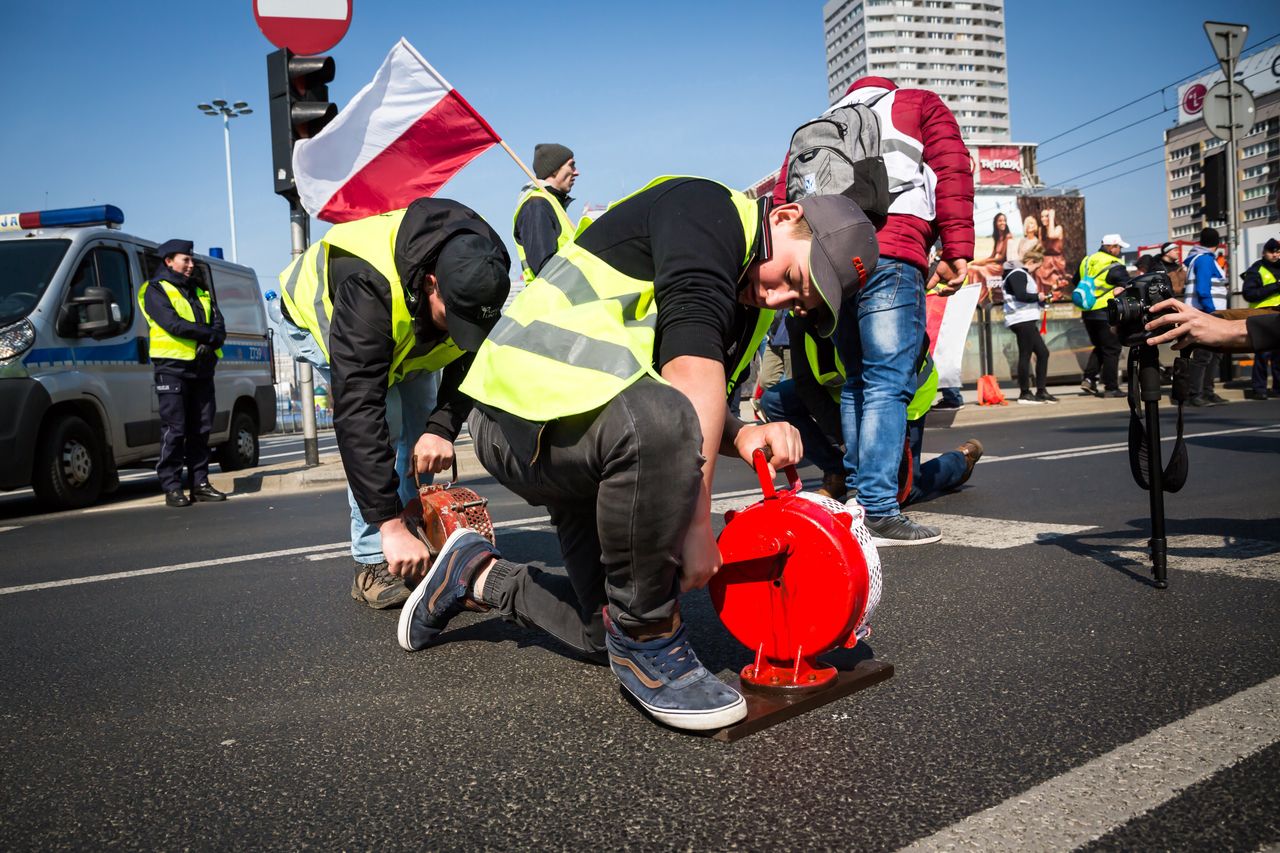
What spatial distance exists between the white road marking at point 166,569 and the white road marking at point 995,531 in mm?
2927

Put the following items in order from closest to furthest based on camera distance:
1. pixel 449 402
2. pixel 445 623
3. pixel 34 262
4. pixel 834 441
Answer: pixel 445 623, pixel 449 402, pixel 834 441, pixel 34 262

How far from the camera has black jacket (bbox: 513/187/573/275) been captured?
4836 millimetres

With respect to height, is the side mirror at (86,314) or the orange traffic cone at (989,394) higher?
the side mirror at (86,314)

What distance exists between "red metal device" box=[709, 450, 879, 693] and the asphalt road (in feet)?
0.47

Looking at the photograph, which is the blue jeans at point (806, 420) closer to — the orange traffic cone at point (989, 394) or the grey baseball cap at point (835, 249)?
the grey baseball cap at point (835, 249)

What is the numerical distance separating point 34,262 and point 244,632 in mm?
6085

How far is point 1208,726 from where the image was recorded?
1955mm

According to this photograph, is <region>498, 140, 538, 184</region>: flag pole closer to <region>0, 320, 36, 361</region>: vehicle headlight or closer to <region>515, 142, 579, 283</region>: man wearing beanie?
<region>515, 142, 579, 283</region>: man wearing beanie

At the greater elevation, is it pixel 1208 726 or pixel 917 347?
pixel 917 347

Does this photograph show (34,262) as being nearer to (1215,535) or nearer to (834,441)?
(834,441)

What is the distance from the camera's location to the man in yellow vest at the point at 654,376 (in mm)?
2004

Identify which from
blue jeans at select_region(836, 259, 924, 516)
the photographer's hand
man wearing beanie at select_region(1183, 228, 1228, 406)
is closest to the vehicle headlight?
blue jeans at select_region(836, 259, 924, 516)

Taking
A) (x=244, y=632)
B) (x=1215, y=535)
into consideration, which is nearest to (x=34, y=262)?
(x=244, y=632)

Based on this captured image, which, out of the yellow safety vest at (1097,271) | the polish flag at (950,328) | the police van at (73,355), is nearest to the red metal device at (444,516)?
the polish flag at (950,328)
